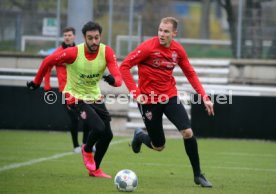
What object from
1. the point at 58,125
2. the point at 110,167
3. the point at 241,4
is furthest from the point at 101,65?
the point at 241,4

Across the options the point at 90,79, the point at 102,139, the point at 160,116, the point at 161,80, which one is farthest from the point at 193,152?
the point at 90,79

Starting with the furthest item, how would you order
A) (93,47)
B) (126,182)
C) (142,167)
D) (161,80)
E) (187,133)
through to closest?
(142,167), (93,47), (161,80), (187,133), (126,182)

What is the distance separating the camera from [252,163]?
14195 millimetres

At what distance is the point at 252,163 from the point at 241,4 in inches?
299

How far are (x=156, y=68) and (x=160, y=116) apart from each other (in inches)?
25.7

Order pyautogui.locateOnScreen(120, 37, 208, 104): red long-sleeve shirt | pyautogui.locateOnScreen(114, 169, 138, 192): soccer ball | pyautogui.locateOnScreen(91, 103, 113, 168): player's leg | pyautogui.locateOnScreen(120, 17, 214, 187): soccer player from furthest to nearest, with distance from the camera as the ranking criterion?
pyautogui.locateOnScreen(91, 103, 113, 168): player's leg → pyautogui.locateOnScreen(120, 37, 208, 104): red long-sleeve shirt → pyautogui.locateOnScreen(120, 17, 214, 187): soccer player → pyautogui.locateOnScreen(114, 169, 138, 192): soccer ball

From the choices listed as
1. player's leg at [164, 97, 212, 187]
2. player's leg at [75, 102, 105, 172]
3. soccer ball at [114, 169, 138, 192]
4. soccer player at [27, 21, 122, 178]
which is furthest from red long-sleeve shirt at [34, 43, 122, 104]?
soccer ball at [114, 169, 138, 192]

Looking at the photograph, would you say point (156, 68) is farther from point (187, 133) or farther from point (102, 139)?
point (102, 139)

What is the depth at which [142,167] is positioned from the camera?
12.9 m

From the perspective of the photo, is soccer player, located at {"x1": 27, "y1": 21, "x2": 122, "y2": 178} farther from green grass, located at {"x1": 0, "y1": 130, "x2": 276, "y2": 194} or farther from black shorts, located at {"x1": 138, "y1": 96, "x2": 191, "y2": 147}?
black shorts, located at {"x1": 138, "y1": 96, "x2": 191, "y2": 147}

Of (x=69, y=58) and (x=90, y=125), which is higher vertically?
(x=69, y=58)

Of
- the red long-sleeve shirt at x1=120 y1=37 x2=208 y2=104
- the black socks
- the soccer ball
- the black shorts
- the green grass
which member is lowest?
the green grass

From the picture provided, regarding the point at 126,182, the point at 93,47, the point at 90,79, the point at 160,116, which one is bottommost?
the point at 126,182

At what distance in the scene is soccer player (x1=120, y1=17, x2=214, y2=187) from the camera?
10.6 m
